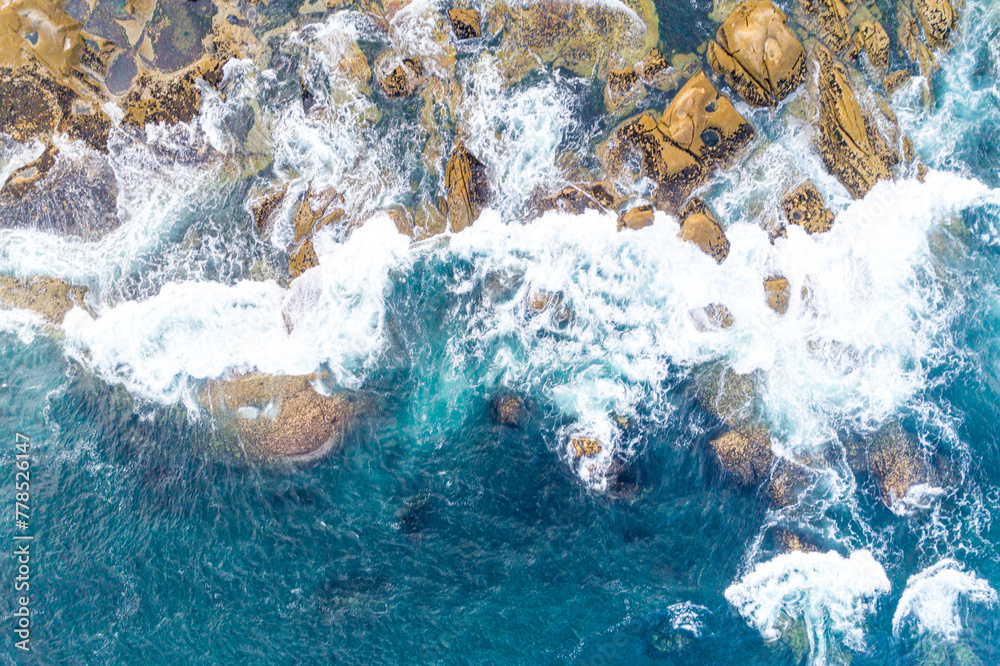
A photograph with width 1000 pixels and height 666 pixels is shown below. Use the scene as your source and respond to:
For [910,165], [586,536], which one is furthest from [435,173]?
[910,165]

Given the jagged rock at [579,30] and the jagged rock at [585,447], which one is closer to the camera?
the jagged rock at [585,447]

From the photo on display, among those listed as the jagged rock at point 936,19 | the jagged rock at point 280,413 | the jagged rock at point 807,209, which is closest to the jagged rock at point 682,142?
the jagged rock at point 807,209

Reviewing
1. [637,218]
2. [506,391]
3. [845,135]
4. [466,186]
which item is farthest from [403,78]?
[845,135]

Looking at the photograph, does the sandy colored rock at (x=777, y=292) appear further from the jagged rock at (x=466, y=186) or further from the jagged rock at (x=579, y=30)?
the jagged rock at (x=466, y=186)

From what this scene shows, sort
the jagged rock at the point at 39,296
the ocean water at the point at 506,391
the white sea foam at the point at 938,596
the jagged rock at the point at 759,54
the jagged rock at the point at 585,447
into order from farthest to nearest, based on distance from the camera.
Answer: the jagged rock at the point at 39,296 → the white sea foam at the point at 938,596 → the jagged rock at the point at 585,447 → the jagged rock at the point at 759,54 → the ocean water at the point at 506,391

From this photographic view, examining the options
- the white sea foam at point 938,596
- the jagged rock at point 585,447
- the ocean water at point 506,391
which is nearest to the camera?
the ocean water at point 506,391

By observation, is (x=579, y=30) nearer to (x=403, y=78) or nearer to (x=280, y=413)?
(x=403, y=78)
